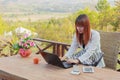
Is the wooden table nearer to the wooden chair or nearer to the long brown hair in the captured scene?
the long brown hair

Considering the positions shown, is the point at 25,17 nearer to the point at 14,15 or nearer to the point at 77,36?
the point at 14,15

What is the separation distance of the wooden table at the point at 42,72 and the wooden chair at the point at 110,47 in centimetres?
69

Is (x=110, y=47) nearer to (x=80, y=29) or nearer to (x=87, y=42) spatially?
(x=87, y=42)

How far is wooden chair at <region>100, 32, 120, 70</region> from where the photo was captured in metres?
3.18

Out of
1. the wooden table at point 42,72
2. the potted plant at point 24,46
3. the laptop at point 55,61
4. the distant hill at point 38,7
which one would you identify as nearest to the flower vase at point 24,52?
the potted plant at point 24,46

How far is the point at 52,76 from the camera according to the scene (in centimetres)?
234

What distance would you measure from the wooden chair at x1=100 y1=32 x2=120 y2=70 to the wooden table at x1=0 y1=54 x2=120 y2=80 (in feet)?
2.26

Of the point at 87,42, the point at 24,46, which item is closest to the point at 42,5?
the point at 24,46

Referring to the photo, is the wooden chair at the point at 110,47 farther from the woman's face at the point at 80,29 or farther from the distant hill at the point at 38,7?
the distant hill at the point at 38,7

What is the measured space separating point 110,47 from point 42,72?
1111 mm

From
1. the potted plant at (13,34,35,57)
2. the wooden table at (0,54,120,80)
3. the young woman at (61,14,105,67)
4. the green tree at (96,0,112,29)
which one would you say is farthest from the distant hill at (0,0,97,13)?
the wooden table at (0,54,120,80)

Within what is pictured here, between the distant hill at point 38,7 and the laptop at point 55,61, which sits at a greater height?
the distant hill at point 38,7

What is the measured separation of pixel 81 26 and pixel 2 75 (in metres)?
1.04

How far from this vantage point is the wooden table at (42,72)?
2.30 metres
